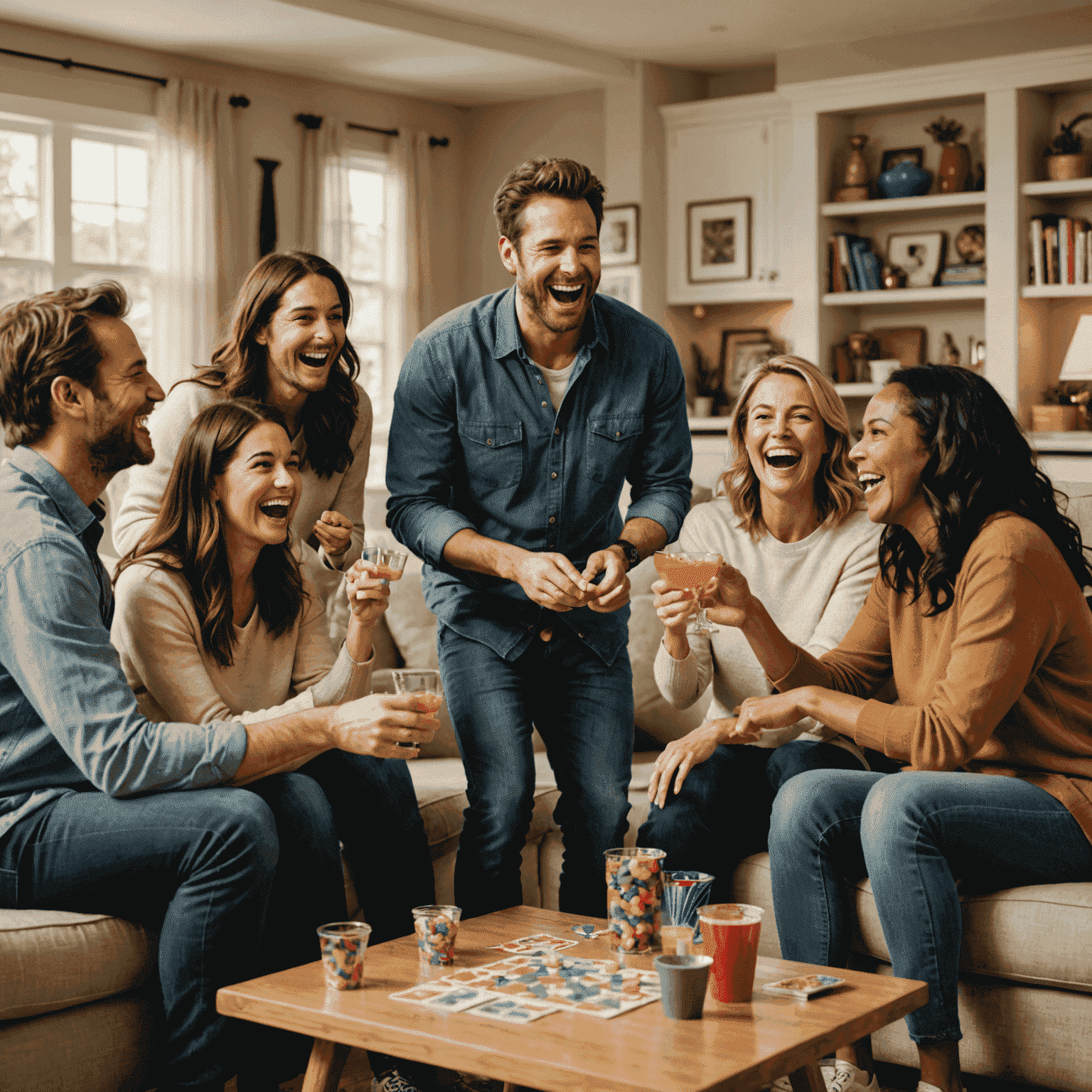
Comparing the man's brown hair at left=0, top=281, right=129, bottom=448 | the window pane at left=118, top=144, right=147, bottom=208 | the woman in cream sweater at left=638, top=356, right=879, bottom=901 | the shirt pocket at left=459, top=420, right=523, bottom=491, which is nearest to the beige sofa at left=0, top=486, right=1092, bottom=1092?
the woman in cream sweater at left=638, top=356, right=879, bottom=901

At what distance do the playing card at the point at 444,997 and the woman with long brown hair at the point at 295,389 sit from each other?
117 centimetres

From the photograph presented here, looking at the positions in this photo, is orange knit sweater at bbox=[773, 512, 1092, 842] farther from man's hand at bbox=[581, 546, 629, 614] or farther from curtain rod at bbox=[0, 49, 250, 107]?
curtain rod at bbox=[0, 49, 250, 107]

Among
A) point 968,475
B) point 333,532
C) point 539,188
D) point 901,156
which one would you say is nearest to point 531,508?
point 333,532

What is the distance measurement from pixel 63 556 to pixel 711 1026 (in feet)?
3.75

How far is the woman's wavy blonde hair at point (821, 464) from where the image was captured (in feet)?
9.53

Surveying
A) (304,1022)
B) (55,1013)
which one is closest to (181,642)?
(55,1013)

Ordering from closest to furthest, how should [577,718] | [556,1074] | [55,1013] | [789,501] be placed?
[556,1074]
[55,1013]
[577,718]
[789,501]

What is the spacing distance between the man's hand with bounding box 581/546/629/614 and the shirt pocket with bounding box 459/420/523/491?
258 millimetres

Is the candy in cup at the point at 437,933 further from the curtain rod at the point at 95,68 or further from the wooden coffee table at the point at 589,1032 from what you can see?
the curtain rod at the point at 95,68

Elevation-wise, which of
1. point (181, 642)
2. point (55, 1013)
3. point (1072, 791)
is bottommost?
point (55, 1013)

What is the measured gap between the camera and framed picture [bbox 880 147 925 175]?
22.1 ft

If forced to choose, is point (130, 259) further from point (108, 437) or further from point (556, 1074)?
point (556, 1074)

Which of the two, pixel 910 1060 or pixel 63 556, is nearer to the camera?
pixel 63 556

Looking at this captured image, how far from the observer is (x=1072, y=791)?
2264 mm
